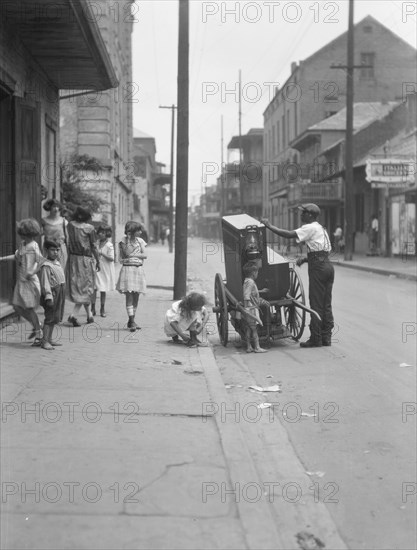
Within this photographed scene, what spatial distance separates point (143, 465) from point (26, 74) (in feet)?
28.6

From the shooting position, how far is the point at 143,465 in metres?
4.39

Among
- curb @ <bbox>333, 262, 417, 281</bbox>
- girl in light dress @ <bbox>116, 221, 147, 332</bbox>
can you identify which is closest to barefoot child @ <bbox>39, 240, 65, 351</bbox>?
girl in light dress @ <bbox>116, 221, 147, 332</bbox>

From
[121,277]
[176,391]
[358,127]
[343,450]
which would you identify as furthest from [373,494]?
[358,127]

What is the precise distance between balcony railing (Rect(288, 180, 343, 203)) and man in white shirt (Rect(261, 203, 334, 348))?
14.9 metres

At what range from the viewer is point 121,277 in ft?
32.9

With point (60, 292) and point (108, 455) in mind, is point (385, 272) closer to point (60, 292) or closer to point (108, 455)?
point (60, 292)

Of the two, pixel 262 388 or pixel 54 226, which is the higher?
pixel 54 226

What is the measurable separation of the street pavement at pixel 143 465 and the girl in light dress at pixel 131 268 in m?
2.54

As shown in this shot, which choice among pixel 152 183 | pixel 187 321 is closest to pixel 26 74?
pixel 187 321

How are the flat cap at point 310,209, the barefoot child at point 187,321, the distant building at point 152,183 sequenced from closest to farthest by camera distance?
1. the flat cap at point 310,209
2. the barefoot child at point 187,321
3. the distant building at point 152,183

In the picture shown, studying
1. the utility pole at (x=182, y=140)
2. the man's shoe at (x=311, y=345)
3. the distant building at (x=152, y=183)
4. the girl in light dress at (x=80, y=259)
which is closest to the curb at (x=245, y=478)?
the man's shoe at (x=311, y=345)

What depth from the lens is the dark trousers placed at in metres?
8.82

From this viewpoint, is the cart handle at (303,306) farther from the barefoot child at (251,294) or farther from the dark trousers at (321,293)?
the barefoot child at (251,294)

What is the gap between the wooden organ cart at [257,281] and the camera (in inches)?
343
